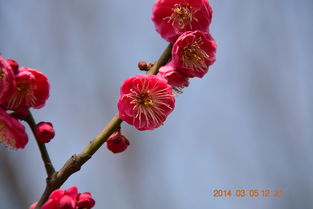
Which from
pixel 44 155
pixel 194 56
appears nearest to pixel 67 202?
pixel 44 155

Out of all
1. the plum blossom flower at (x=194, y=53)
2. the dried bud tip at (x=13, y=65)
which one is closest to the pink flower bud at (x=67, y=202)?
the dried bud tip at (x=13, y=65)

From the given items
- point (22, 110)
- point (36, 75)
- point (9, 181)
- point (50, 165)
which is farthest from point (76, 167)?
point (9, 181)

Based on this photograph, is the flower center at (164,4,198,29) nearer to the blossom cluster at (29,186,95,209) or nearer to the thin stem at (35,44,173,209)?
the thin stem at (35,44,173,209)

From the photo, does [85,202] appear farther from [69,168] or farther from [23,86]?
[23,86]

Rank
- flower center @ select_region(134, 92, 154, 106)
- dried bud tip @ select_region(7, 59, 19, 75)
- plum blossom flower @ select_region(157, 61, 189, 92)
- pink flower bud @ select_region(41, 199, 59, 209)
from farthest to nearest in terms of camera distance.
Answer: flower center @ select_region(134, 92, 154, 106), plum blossom flower @ select_region(157, 61, 189, 92), dried bud tip @ select_region(7, 59, 19, 75), pink flower bud @ select_region(41, 199, 59, 209)

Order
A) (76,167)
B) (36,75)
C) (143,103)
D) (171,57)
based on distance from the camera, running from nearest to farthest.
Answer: (76,167) → (36,75) → (171,57) → (143,103)

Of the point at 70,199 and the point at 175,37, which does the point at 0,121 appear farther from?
the point at 175,37

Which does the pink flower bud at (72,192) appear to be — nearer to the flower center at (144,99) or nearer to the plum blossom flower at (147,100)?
the plum blossom flower at (147,100)

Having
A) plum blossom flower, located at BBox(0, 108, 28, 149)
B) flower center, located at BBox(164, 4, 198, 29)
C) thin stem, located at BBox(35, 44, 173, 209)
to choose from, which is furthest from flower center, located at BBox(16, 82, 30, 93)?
flower center, located at BBox(164, 4, 198, 29)
